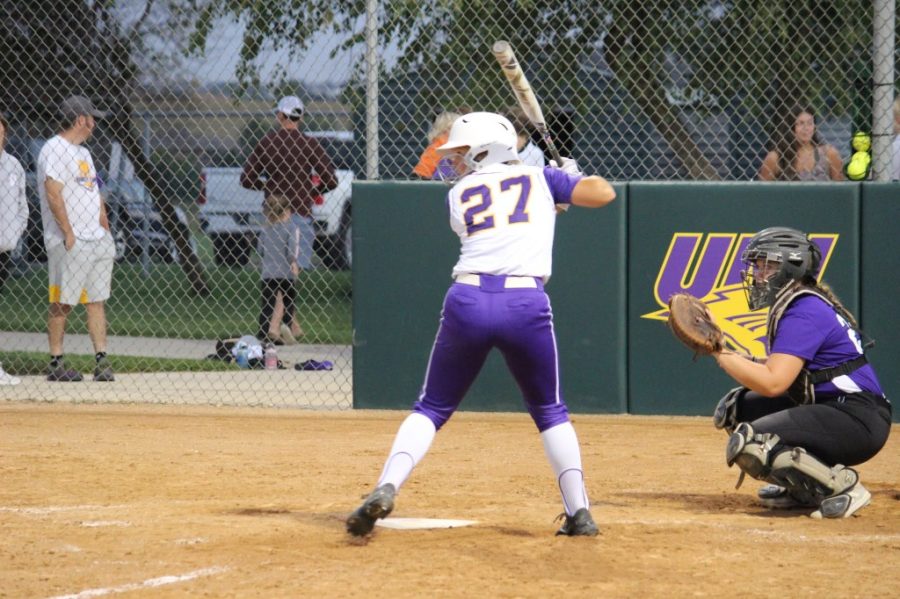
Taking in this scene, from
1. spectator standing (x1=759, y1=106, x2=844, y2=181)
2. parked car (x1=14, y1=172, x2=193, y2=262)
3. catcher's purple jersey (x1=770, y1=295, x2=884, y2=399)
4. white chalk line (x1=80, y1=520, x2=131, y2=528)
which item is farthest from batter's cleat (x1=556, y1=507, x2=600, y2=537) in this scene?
parked car (x1=14, y1=172, x2=193, y2=262)

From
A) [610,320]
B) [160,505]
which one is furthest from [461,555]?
[610,320]

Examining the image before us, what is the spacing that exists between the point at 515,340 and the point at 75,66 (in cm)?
1016

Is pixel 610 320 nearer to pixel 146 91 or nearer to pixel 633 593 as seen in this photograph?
pixel 633 593

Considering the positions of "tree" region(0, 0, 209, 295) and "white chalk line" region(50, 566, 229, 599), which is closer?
"white chalk line" region(50, 566, 229, 599)

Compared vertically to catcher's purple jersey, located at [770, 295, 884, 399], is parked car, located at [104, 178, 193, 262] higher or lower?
lower

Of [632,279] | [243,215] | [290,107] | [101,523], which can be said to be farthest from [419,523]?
[243,215]

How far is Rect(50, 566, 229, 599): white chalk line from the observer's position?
13.6ft

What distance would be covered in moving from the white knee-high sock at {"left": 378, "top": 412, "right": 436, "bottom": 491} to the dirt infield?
27 cm

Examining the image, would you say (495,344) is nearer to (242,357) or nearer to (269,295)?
(242,357)

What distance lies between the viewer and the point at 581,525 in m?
4.90

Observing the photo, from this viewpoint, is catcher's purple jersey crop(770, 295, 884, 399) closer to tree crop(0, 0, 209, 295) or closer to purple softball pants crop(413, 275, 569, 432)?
purple softball pants crop(413, 275, 569, 432)

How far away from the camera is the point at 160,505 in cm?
568

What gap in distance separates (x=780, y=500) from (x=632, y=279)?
3.13 metres

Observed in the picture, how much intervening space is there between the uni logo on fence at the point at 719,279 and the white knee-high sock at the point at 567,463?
3.83 meters
